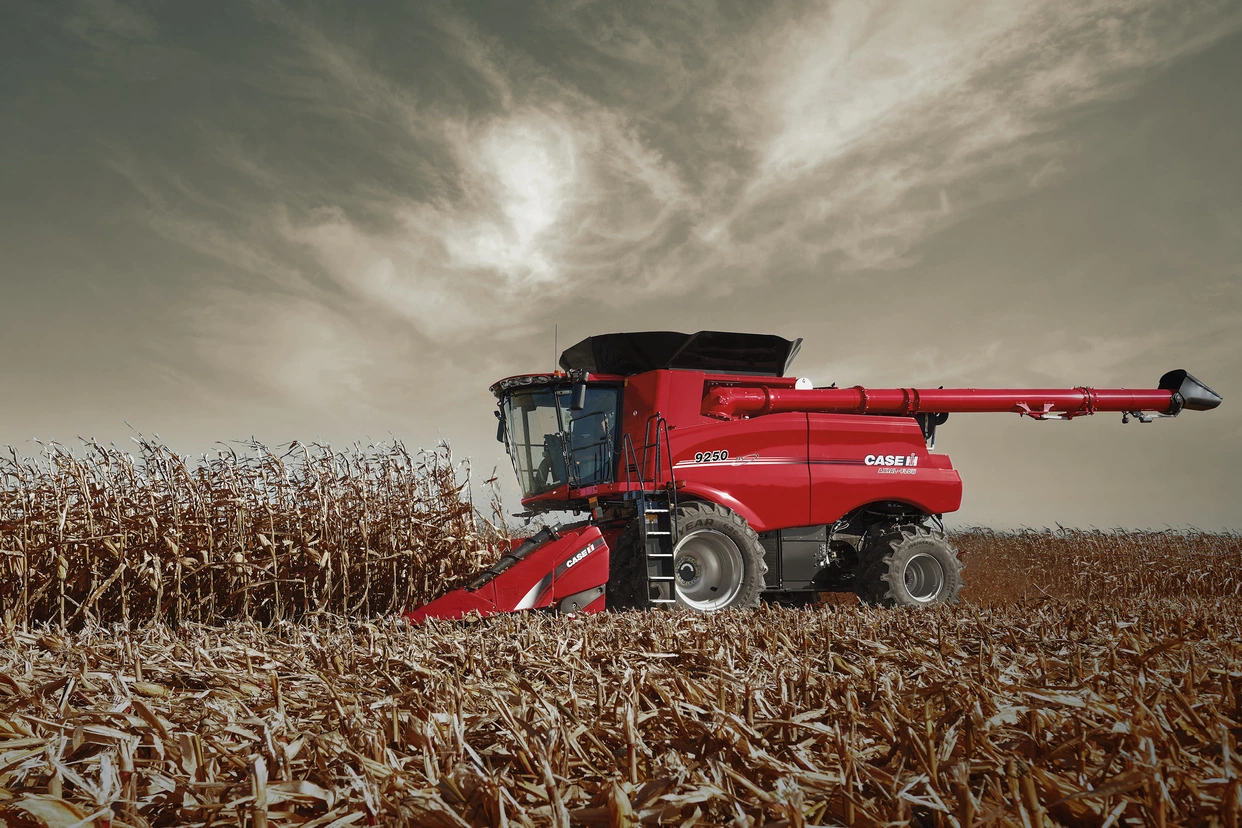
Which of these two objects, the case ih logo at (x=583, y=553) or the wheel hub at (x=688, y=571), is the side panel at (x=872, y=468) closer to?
the wheel hub at (x=688, y=571)

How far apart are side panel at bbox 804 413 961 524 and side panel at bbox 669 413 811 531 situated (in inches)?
6.6

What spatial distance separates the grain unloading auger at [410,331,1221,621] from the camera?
24.5 ft

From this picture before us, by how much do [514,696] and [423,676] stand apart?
0.68m

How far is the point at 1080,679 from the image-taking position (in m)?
2.62

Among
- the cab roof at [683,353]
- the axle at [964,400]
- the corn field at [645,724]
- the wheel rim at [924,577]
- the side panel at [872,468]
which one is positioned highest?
the cab roof at [683,353]

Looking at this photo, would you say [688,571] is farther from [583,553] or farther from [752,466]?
[583,553]

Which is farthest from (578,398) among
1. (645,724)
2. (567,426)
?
(645,724)

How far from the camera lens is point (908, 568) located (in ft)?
28.7

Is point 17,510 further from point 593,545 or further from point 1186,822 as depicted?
point 1186,822

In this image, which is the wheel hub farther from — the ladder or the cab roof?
the cab roof

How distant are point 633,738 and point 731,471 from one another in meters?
6.51

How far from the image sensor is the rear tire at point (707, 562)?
24.0 ft

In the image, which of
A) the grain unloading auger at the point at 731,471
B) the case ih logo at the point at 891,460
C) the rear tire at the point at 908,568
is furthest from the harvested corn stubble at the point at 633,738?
the case ih logo at the point at 891,460

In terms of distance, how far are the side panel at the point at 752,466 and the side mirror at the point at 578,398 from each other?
3.26 ft
